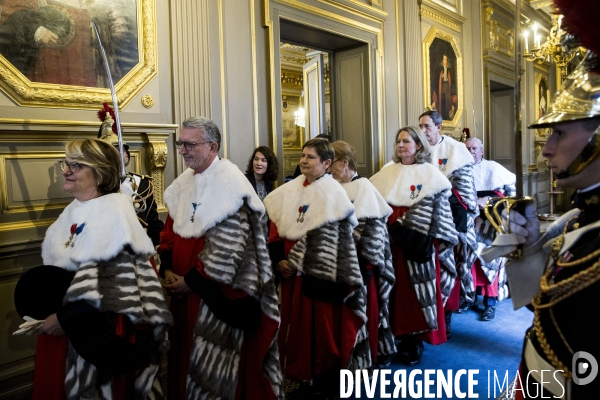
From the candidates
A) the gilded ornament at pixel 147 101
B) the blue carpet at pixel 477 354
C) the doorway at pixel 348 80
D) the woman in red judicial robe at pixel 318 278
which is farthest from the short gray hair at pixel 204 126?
the doorway at pixel 348 80

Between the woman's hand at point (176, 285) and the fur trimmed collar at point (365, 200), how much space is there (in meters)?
1.38

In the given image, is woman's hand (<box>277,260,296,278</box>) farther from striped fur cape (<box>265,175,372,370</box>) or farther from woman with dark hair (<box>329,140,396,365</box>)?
woman with dark hair (<box>329,140,396,365</box>)

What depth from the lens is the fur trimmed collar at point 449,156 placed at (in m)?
4.61

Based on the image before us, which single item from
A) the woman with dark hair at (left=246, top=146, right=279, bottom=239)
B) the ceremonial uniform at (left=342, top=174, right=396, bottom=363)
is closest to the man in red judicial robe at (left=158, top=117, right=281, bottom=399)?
the ceremonial uniform at (left=342, top=174, right=396, bottom=363)

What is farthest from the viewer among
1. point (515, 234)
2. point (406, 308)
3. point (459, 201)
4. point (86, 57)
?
point (459, 201)

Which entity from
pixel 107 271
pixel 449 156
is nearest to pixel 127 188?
pixel 107 271

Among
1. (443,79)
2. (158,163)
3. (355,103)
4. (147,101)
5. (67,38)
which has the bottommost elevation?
(158,163)

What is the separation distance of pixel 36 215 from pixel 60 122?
711mm

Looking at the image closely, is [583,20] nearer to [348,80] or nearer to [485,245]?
[485,245]

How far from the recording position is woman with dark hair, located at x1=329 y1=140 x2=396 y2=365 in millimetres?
3230

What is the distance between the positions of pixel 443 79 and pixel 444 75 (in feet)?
0.29

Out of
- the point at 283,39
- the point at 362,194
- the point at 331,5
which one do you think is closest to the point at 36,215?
the point at 362,194

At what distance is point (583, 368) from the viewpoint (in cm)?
115

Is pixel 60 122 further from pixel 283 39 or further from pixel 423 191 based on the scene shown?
pixel 283 39
